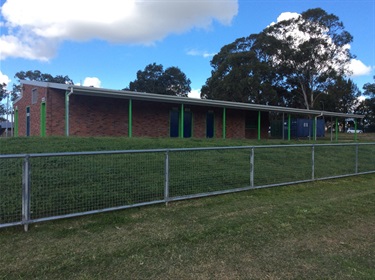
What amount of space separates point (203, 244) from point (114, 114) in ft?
48.4

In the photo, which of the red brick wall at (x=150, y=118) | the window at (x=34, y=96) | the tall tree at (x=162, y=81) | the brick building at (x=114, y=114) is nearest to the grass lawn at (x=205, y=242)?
the brick building at (x=114, y=114)

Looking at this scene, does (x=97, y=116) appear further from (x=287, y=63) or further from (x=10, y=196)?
(x=287, y=63)

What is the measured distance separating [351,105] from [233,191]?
75.6m

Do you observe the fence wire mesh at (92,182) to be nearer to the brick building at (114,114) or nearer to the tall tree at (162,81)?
the brick building at (114,114)

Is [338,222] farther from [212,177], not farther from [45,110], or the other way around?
[45,110]

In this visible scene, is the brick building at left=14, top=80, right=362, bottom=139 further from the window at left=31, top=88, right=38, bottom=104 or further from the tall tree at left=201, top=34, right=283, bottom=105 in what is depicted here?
the tall tree at left=201, top=34, right=283, bottom=105

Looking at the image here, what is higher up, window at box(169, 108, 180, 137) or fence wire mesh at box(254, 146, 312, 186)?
window at box(169, 108, 180, 137)

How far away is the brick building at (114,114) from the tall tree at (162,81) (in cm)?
4731

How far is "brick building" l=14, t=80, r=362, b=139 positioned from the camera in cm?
1669

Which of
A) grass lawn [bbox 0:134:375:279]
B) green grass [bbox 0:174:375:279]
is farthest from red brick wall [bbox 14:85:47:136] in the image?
green grass [bbox 0:174:375:279]

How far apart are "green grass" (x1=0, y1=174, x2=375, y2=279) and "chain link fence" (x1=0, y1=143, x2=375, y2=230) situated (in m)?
0.36

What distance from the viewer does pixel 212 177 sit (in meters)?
7.29

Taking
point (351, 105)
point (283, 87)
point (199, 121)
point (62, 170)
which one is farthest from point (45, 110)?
point (351, 105)

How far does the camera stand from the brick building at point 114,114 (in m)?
16.7
